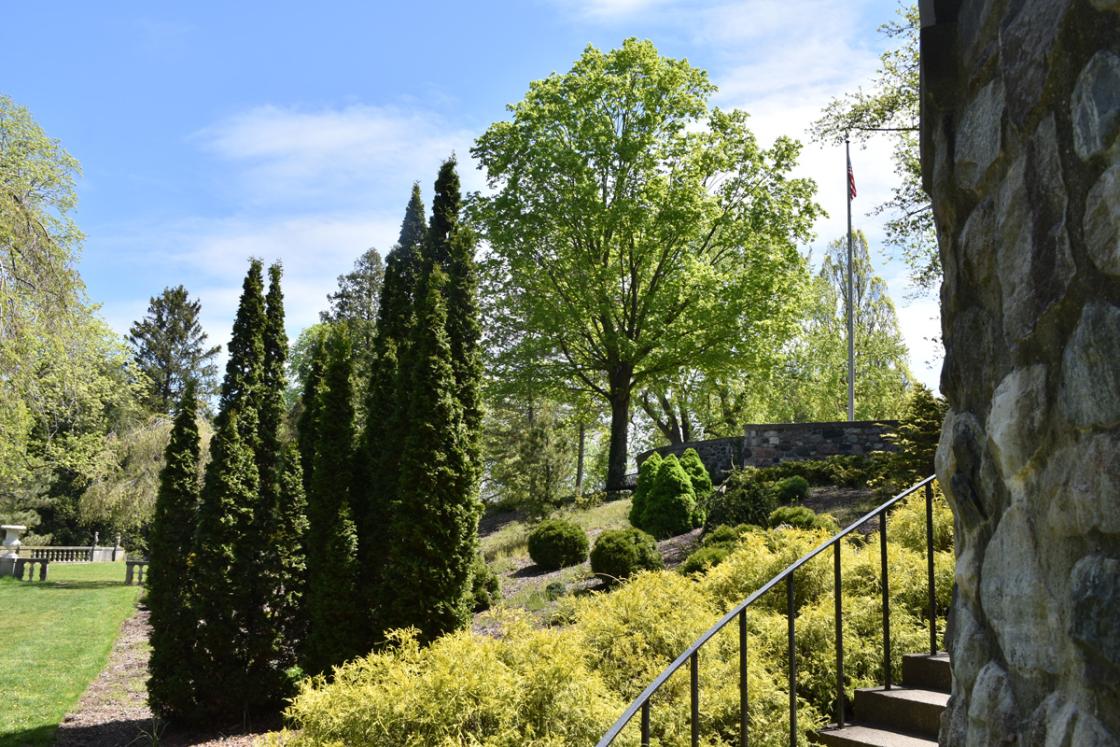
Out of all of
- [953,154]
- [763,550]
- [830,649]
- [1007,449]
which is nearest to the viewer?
[1007,449]

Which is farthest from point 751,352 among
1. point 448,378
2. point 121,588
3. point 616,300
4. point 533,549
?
point 121,588

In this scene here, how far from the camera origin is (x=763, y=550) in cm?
762

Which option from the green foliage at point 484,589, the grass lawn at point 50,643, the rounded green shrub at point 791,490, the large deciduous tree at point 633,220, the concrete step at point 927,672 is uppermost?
the large deciduous tree at point 633,220

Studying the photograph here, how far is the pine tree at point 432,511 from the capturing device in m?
8.51

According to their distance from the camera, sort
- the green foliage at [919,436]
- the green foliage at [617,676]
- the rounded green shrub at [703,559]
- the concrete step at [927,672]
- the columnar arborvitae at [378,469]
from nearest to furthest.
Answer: the concrete step at [927,672]
the green foliage at [617,676]
the columnar arborvitae at [378,469]
the rounded green shrub at [703,559]
the green foliage at [919,436]

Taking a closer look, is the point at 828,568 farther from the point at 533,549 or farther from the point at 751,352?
the point at 751,352

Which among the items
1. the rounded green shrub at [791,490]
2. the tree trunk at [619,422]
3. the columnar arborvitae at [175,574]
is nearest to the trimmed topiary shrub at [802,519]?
the rounded green shrub at [791,490]

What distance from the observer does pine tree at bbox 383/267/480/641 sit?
8.51 meters

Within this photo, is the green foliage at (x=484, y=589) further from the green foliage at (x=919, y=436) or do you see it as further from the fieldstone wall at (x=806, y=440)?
the fieldstone wall at (x=806, y=440)

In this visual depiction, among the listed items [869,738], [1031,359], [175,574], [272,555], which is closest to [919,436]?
[869,738]

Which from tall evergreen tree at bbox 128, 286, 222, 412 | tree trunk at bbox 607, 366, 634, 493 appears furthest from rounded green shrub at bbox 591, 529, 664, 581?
tall evergreen tree at bbox 128, 286, 222, 412

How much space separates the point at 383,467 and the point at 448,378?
1.37 m

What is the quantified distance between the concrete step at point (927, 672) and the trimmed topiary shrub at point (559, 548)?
9563 mm

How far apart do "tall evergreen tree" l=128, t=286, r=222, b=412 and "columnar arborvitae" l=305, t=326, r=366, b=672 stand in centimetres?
3530
